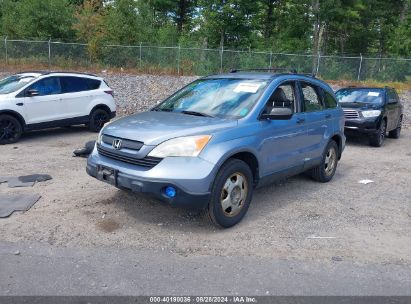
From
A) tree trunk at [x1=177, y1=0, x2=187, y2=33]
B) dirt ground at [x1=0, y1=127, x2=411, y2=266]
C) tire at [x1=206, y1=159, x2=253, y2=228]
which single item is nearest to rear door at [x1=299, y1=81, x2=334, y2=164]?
dirt ground at [x1=0, y1=127, x2=411, y2=266]

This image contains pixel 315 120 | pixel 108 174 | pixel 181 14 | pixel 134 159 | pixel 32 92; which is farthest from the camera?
pixel 181 14

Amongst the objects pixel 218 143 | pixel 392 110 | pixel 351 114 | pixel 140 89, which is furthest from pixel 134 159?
pixel 140 89

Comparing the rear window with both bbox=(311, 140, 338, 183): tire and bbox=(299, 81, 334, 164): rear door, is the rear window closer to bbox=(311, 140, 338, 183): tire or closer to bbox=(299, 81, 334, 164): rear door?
bbox=(299, 81, 334, 164): rear door

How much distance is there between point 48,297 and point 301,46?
31.6 metres

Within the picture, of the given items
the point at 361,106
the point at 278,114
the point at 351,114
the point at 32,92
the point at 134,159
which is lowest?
the point at 351,114

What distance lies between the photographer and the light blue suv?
→ 4.56m

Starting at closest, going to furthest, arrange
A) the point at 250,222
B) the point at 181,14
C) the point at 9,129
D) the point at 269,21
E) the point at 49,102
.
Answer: the point at 250,222 → the point at 9,129 → the point at 49,102 → the point at 269,21 → the point at 181,14

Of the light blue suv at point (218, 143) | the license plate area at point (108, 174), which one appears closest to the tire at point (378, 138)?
the light blue suv at point (218, 143)

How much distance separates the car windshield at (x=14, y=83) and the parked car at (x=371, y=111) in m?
8.66

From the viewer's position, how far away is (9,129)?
9.97 m

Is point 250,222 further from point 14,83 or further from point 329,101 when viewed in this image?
point 14,83

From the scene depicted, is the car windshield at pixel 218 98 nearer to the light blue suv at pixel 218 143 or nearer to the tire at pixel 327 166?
the light blue suv at pixel 218 143

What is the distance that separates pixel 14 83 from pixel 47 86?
80 centimetres

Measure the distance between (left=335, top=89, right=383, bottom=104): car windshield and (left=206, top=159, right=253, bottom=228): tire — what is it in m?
8.68
